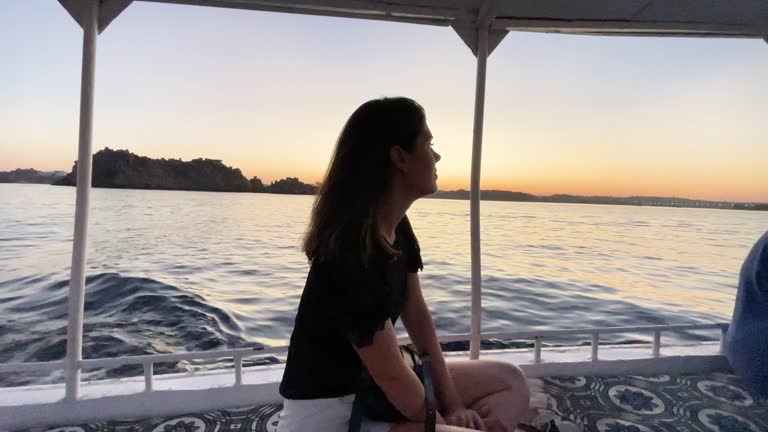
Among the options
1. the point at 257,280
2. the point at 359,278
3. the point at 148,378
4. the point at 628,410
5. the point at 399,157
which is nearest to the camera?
the point at 359,278

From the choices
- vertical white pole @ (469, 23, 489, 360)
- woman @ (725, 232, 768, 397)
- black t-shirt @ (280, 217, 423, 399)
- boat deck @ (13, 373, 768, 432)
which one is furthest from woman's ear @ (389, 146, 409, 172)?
woman @ (725, 232, 768, 397)

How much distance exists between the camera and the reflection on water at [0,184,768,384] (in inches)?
157

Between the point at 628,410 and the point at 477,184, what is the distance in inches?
43.0

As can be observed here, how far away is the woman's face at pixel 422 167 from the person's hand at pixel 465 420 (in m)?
0.49

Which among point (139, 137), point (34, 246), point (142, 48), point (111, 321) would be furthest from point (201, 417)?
point (139, 137)

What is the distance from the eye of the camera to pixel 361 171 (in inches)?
29.3

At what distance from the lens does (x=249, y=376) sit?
1.62m

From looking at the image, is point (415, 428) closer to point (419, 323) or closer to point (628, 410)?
point (419, 323)

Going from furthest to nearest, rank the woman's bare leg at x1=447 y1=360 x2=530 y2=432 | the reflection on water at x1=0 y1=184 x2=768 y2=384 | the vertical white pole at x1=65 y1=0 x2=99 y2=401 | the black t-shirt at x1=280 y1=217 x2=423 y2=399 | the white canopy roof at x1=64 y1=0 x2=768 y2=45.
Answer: the reflection on water at x1=0 y1=184 x2=768 y2=384, the white canopy roof at x1=64 y1=0 x2=768 y2=45, the vertical white pole at x1=65 y1=0 x2=99 y2=401, the woman's bare leg at x1=447 y1=360 x2=530 y2=432, the black t-shirt at x1=280 y1=217 x2=423 y2=399

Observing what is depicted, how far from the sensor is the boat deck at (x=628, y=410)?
1427mm

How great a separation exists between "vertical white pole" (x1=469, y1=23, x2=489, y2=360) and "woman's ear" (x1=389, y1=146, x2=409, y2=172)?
2.99 ft

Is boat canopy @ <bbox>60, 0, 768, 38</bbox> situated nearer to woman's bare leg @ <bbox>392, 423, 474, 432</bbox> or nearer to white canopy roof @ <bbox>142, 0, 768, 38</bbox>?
white canopy roof @ <bbox>142, 0, 768, 38</bbox>

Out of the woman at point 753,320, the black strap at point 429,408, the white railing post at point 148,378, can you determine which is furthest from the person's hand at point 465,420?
the woman at point 753,320

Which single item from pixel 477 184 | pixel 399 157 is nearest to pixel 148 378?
pixel 399 157
